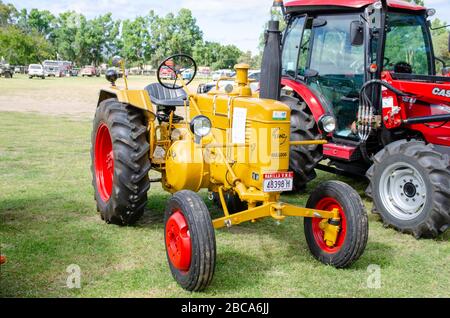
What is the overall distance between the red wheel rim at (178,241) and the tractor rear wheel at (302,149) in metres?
2.61

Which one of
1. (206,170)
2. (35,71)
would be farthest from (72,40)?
(206,170)

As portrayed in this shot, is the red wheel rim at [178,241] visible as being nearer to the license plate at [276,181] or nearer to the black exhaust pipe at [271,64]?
the license plate at [276,181]

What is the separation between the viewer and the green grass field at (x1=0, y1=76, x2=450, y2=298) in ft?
11.8

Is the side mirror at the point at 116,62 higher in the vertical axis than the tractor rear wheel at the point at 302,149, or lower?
higher

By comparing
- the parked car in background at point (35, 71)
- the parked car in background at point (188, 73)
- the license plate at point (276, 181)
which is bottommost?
the license plate at point (276, 181)

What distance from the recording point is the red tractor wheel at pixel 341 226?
3768mm

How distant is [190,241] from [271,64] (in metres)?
1.62

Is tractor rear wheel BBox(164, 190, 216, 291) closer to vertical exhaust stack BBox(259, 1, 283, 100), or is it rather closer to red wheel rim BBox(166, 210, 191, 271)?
red wheel rim BBox(166, 210, 191, 271)

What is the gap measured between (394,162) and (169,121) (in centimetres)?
233

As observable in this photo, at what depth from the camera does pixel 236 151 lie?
4.10m

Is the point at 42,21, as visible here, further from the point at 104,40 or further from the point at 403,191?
the point at 403,191

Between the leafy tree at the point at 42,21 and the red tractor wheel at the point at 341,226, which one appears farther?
the leafy tree at the point at 42,21

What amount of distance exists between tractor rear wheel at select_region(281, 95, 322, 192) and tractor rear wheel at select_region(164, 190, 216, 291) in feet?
8.60

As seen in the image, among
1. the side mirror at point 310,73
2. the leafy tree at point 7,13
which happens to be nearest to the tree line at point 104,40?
the leafy tree at point 7,13
